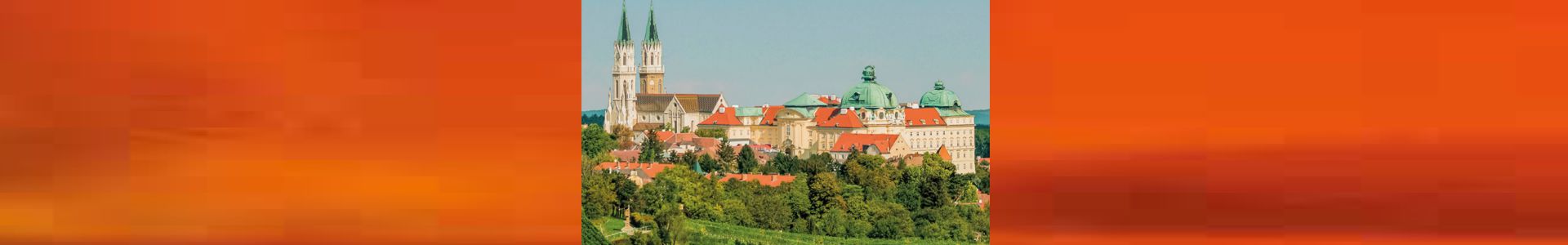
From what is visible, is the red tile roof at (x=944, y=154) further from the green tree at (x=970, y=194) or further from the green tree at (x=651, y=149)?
the green tree at (x=651, y=149)

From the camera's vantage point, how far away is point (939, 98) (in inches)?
1053

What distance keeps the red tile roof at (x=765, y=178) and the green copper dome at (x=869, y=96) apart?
278cm

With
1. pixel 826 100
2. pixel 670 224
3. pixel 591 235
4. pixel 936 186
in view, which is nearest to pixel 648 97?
pixel 826 100

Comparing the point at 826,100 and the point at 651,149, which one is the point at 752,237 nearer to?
the point at 651,149

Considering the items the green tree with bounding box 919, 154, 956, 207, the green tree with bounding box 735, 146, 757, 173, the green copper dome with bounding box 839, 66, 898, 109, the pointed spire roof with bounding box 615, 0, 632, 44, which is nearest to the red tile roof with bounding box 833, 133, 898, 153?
the green copper dome with bounding box 839, 66, 898, 109

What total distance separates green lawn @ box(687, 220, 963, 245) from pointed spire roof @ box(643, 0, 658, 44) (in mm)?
10865

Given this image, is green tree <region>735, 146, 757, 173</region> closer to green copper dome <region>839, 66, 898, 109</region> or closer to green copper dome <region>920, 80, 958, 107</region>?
green copper dome <region>839, 66, 898, 109</region>

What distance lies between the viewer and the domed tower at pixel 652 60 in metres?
33.3
